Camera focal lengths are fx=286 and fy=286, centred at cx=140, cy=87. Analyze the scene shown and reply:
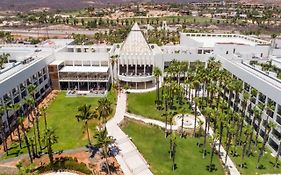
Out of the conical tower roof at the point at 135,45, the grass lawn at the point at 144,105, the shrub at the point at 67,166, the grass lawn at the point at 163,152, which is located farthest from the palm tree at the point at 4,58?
the grass lawn at the point at 163,152

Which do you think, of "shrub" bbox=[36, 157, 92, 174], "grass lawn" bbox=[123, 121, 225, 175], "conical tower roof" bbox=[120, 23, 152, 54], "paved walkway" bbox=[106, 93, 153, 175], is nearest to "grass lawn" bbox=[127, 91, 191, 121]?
"paved walkway" bbox=[106, 93, 153, 175]

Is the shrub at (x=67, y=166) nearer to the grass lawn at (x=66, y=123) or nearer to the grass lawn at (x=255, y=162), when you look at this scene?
the grass lawn at (x=66, y=123)

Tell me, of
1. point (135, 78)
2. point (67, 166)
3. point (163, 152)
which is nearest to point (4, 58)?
point (135, 78)

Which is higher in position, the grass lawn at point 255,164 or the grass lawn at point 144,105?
the grass lawn at point 144,105

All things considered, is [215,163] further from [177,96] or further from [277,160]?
[177,96]

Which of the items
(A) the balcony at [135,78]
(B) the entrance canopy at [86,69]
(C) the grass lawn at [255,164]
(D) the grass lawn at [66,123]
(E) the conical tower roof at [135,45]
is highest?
(E) the conical tower roof at [135,45]

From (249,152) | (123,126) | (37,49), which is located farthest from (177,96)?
(37,49)

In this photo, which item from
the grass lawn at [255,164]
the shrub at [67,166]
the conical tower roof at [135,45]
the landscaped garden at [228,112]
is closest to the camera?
the shrub at [67,166]
